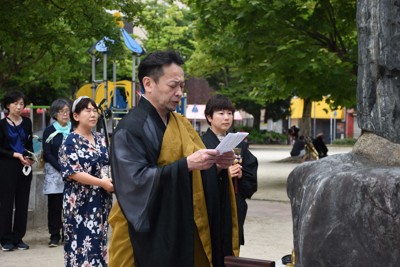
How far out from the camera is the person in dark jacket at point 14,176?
8.62 m

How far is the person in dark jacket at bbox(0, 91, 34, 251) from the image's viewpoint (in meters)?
8.62

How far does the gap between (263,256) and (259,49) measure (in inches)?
280

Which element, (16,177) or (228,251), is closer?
(228,251)

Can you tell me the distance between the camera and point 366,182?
3820mm

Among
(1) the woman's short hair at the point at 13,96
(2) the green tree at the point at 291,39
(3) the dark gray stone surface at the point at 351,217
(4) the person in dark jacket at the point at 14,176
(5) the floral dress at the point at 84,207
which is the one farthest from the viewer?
(2) the green tree at the point at 291,39

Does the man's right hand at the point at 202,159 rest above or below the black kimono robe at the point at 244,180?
above

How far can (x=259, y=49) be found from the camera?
1468 cm

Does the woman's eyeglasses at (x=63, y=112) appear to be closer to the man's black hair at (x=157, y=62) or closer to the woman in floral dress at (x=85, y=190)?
the woman in floral dress at (x=85, y=190)

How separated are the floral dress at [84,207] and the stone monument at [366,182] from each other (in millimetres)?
2050

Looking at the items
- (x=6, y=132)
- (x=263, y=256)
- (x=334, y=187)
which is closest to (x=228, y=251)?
(x=334, y=187)

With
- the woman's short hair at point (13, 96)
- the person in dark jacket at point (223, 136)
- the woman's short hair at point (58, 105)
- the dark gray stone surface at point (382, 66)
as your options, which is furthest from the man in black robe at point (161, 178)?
the woman's short hair at point (58, 105)

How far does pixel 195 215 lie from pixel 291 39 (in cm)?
1112

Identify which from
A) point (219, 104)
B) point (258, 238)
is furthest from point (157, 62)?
point (258, 238)

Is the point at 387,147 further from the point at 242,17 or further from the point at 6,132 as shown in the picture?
the point at 242,17
